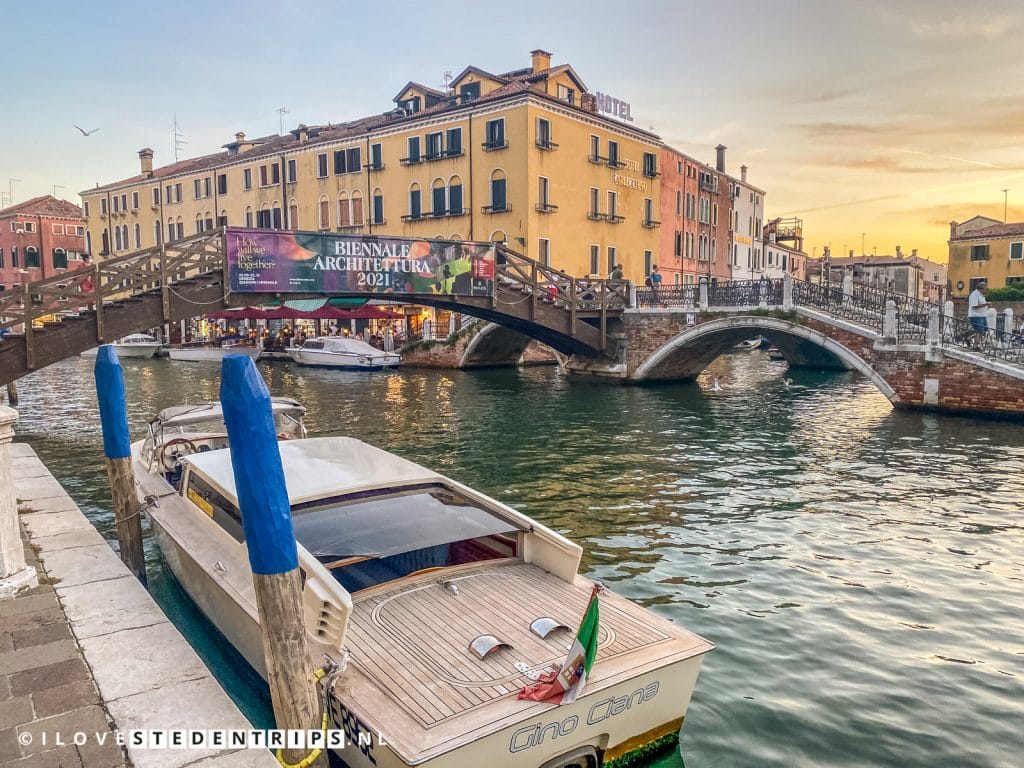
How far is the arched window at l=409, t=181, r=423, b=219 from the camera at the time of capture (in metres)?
34.6

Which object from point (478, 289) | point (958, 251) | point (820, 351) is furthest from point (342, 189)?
point (958, 251)

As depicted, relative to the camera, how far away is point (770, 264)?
60.0m

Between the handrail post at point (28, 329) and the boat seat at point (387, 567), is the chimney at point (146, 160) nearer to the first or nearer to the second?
the handrail post at point (28, 329)

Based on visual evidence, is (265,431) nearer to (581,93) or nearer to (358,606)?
(358,606)

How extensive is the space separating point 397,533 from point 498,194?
27920mm

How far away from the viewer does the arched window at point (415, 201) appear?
34625mm

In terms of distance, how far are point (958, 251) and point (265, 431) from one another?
181 feet

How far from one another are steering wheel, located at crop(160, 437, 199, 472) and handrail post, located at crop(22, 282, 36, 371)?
28.7ft

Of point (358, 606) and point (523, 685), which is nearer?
point (523, 685)

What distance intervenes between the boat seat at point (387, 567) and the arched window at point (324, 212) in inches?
1396

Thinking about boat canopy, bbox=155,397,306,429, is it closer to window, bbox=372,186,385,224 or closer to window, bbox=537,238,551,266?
window, bbox=537,238,551,266

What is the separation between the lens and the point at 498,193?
3170 centimetres

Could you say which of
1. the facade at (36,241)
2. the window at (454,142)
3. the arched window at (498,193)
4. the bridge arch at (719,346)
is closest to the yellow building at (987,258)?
the bridge arch at (719,346)

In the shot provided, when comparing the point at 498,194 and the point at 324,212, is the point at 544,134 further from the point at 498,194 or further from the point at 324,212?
the point at 324,212
